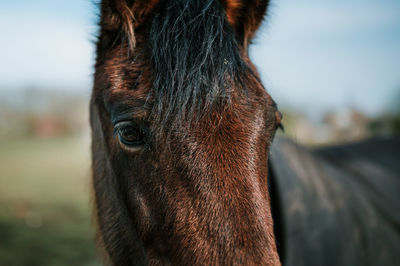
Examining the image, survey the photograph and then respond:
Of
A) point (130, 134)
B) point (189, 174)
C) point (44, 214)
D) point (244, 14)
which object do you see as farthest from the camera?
point (44, 214)

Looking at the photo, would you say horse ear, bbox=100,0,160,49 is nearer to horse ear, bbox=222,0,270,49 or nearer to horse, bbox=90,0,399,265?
horse, bbox=90,0,399,265

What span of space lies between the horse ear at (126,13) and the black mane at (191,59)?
0.28 feet

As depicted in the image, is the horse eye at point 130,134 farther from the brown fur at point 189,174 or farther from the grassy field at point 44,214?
the grassy field at point 44,214

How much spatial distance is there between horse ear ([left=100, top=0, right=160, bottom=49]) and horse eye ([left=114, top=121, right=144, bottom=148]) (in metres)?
0.56

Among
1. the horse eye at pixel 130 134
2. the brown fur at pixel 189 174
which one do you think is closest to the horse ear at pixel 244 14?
the brown fur at pixel 189 174

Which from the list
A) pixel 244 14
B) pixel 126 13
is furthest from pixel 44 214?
pixel 244 14

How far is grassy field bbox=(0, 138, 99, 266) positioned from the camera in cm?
588

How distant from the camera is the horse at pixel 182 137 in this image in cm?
124

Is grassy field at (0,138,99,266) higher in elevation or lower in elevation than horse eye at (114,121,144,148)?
lower

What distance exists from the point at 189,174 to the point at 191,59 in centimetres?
60

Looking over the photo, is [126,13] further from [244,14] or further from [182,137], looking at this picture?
[182,137]

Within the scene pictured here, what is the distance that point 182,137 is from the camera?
134 centimetres

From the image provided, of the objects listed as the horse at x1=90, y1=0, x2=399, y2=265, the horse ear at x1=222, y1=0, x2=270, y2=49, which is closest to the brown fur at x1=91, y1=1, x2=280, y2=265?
the horse at x1=90, y1=0, x2=399, y2=265

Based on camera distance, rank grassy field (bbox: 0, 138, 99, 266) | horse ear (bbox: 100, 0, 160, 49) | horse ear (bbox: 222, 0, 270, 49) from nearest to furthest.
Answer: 1. horse ear (bbox: 100, 0, 160, 49)
2. horse ear (bbox: 222, 0, 270, 49)
3. grassy field (bbox: 0, 138, 99, 266)
